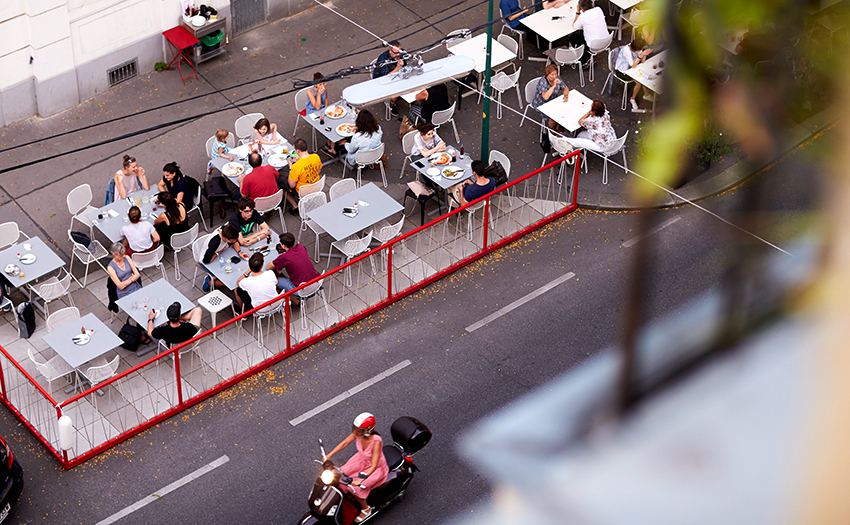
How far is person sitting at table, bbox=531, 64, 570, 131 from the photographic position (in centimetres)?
1616

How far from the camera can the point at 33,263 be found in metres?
13.2

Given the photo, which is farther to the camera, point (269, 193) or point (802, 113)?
point (269, 193)

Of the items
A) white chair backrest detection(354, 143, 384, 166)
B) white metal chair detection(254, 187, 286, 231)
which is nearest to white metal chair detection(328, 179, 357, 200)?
white chair backrest detection(354, 143, 384, 166)

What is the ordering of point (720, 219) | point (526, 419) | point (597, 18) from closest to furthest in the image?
1. point (720, 219)
2. point (526, 419)
3. point (597, 18)

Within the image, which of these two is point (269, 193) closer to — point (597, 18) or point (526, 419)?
point (597, 18)

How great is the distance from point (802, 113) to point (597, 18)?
51.6 feet

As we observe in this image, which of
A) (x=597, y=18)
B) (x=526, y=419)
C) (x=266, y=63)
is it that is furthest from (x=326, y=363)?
(x=526, y=419)

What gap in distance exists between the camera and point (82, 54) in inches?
640

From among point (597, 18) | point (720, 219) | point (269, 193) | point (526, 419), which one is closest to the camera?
point (720, 219)

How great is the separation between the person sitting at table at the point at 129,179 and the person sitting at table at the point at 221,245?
5.62 ft

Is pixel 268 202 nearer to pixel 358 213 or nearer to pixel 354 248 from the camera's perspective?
pixel 358 213

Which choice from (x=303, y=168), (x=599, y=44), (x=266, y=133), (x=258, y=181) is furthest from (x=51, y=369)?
(x=599, y=44)

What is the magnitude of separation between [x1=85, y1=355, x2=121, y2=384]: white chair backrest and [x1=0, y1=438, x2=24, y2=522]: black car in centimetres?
132

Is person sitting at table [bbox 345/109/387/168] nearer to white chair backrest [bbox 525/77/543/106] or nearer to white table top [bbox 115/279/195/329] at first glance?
white chair backrest [bbox 525/77/543/106]
